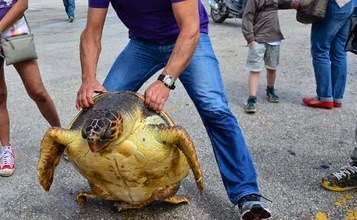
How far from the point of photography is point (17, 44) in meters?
3.19

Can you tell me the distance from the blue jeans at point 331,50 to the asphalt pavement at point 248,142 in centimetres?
21

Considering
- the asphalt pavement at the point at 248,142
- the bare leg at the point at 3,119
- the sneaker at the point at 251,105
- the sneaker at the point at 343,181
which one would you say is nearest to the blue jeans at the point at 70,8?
the asphalt pavement at the point at 248,142

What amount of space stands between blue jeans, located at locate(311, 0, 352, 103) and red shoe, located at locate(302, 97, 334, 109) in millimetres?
39

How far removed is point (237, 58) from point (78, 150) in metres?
4.78

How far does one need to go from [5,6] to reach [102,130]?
5.18 feet

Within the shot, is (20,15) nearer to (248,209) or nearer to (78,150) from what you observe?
(78,150)

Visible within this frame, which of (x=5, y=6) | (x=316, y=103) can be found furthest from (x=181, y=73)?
(x=316, y=103)

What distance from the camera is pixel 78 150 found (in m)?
2.34

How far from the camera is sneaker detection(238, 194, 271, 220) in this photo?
262 cm

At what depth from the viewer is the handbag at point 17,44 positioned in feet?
10.4

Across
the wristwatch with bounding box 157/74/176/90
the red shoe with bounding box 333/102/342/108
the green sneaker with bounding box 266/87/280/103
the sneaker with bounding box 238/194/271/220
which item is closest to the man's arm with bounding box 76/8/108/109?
the wristwatch with bounding box 157/74/176/90

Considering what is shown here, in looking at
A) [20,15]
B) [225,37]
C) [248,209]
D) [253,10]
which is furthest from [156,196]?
[225,37]

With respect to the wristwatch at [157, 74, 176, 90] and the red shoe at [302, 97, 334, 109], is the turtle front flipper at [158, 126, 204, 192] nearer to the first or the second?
the wristwatch at [157, 74, 176, 90]

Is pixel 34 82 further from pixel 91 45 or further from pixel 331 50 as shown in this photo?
pixel 331 50
